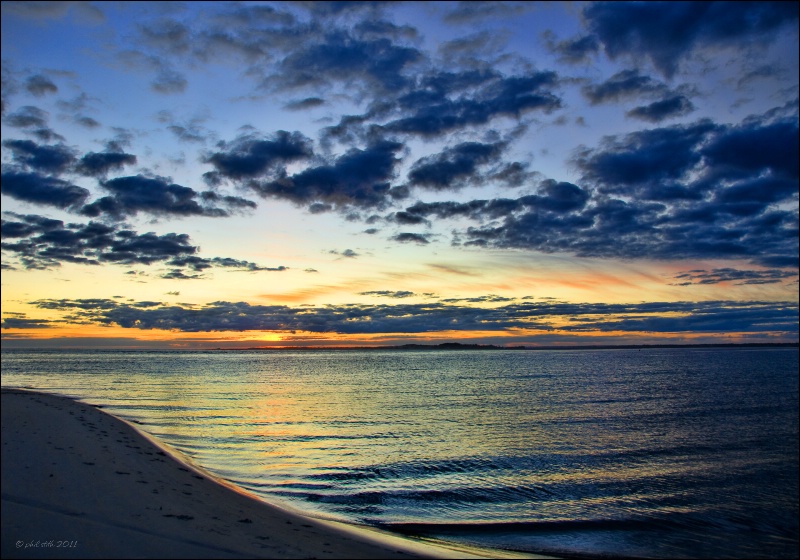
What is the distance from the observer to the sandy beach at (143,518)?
919 cm

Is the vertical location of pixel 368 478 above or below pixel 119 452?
below

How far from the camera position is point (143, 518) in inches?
425

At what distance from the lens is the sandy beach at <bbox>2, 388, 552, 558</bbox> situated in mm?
9188

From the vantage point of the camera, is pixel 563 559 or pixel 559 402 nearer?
pixel 563 559

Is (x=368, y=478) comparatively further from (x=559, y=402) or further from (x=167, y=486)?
(x=559, y=402)

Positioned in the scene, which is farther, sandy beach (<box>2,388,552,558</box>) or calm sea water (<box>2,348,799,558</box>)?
calm sea water (<box>2,348,799,558</box>)

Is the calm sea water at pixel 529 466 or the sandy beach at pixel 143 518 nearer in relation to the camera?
the sandy beach at pixel 143 518

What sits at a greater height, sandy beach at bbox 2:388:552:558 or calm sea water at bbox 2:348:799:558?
sandy beach at bbox 2:388:552:558

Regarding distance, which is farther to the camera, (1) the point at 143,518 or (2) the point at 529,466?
(2) the point at 529,466

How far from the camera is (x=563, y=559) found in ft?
38.5

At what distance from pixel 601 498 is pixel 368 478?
28.2ft

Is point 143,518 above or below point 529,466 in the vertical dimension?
above

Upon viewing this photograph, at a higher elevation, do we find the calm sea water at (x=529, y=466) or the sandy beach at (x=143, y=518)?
the sandy beach at (x=143, y=518)

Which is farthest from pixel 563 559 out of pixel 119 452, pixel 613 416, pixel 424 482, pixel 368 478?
pixel 613 416
